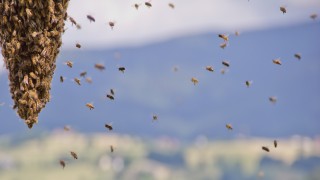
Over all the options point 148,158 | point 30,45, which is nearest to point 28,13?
point 30,45

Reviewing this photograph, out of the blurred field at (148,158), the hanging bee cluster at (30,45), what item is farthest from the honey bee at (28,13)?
the blurred field at (148,158)

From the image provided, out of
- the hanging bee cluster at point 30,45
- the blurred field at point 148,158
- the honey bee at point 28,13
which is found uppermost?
the honey bee at point 28,13

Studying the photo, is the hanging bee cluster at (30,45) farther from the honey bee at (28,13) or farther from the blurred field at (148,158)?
the blurred field at (148,158)

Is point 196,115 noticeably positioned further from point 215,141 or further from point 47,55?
point 47,55

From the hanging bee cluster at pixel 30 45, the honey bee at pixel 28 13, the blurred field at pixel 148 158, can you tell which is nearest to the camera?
the honey bee at pixel 28 13

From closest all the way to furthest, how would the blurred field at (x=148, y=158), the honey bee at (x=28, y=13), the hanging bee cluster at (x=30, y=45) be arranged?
the honey bee at (x=28, y=13), the hanging bee cluster at (x=30, y=45), the blurred field at (x=148, y=158)

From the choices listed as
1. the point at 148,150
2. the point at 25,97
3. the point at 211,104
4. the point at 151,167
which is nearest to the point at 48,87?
the point at 25,97

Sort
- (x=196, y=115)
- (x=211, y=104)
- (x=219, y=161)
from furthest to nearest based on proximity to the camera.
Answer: (x=211, y=104), (x=196, y=115), (x=219, y=161)
